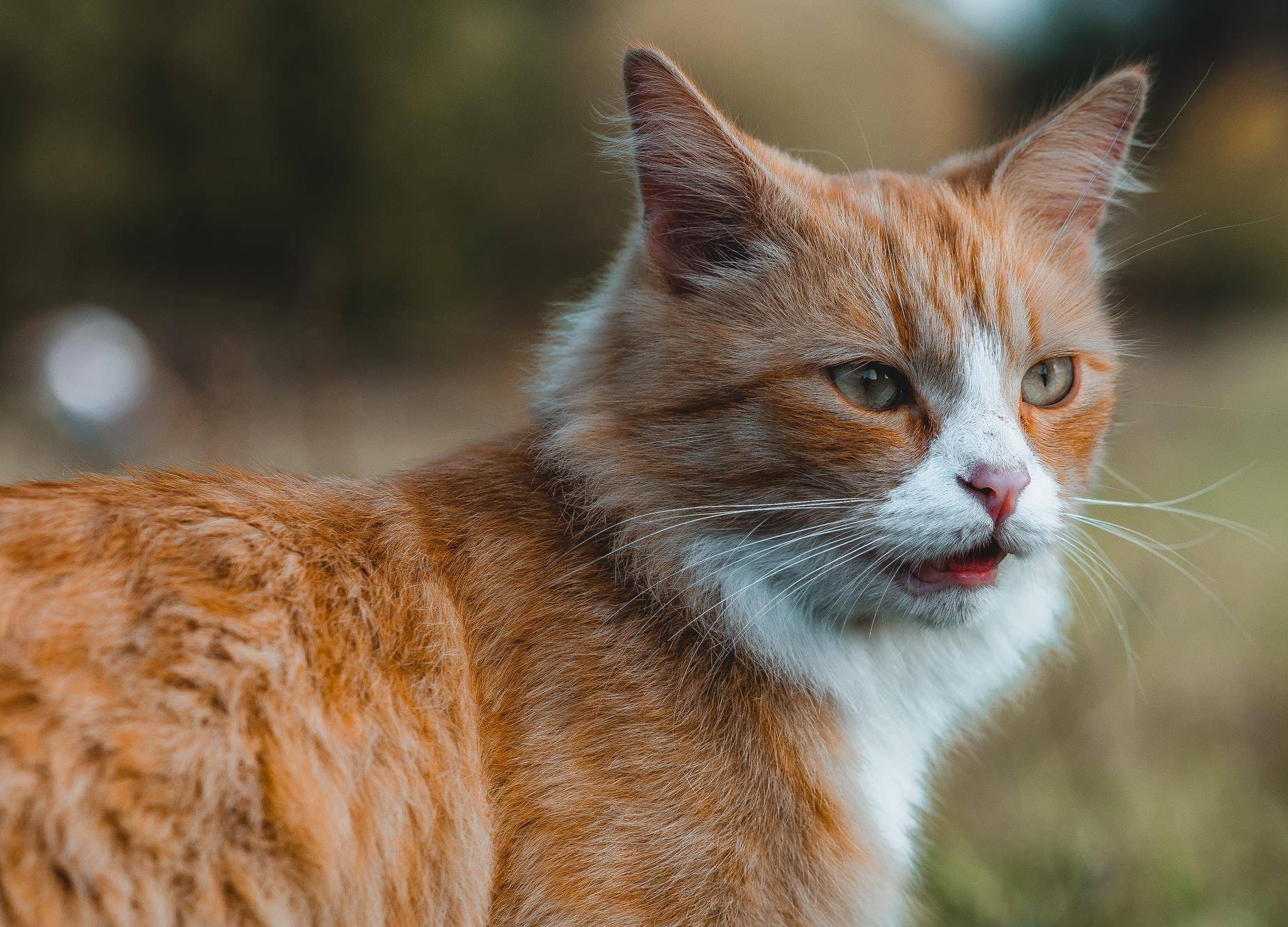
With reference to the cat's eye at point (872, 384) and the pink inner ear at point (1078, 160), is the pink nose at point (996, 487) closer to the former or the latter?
the cat's eye at point (872, 384)

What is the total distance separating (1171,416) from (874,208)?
4339 millimetres

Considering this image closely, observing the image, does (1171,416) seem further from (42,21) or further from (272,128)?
(42,21)

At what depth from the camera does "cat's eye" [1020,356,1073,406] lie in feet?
6.66

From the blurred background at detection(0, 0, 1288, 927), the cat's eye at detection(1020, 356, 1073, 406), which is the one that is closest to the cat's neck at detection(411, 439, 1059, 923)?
the cat's eye at detection(1020, 356, 1073, 406)

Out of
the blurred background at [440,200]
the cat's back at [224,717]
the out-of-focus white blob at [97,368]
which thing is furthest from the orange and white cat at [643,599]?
the out-of-focus white blob at [97,368]

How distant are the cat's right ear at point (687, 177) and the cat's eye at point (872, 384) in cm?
32

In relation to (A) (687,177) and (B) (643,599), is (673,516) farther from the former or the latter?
(A) (687,177)

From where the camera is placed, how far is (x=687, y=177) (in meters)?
2.01

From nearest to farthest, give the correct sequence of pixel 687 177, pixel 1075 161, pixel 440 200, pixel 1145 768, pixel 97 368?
pixel 687 177, pixel 1075 161, pixel 1145 768, pixel 97 368, pixel 440 200

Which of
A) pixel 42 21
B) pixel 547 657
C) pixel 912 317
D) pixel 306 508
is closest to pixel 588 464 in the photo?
pixel 547 657

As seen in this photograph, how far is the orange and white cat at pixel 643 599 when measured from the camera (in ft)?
4.66

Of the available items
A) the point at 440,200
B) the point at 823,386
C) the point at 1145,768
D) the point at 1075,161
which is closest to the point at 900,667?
the point at 823,386

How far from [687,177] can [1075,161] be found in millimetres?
964

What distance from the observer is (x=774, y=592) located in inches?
77.6
